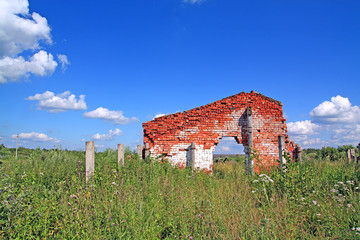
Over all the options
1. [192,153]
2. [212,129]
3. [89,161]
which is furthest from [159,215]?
[212,129]

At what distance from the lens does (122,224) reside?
4004 mm

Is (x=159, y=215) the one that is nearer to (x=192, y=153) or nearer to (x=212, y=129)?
(x=192, y=153)

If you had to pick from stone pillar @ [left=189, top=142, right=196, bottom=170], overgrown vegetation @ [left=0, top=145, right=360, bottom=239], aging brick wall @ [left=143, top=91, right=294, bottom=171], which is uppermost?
aging brick wall @ [left=143, top=91, right=294, bottom=171]

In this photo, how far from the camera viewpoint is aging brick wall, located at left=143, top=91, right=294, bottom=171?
517 inches

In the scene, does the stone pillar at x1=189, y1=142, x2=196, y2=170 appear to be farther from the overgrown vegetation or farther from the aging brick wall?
the overgrown vegetation

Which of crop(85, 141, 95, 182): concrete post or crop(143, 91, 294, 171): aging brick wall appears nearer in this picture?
crop(85, 141, 95, 182): concrete post

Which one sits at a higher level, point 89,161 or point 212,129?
point 212,129

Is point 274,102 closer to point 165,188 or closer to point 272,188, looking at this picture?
point 272,188

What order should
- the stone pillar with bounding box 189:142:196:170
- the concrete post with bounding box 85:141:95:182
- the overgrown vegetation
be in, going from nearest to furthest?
the overgrown vegetation
the concrete post with bounding box 85:141:95:182
the stone pillar with bounding box 189:142:196:170

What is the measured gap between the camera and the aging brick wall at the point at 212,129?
1314 centimetres

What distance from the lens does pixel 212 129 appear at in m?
13.2

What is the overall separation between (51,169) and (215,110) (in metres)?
8.65

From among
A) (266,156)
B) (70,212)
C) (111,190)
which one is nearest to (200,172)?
(266,156)

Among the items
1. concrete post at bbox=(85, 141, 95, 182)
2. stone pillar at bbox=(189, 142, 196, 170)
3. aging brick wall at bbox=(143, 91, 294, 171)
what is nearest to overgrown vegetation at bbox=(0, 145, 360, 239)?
concrete post at bbox=(85, 141, 95, 182)
